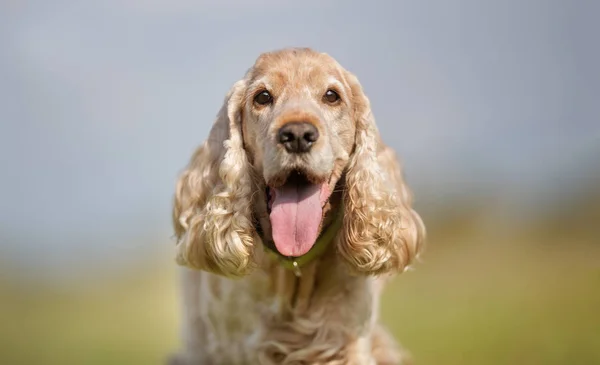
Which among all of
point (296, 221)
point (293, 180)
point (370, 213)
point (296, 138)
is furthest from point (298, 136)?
point (370, 213)

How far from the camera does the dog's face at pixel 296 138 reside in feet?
11.3

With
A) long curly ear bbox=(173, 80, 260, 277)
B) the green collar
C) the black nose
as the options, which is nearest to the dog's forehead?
long curly ear bbox=(173, 80, 260, 277)

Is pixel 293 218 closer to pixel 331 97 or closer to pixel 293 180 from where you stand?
pixel 293 180

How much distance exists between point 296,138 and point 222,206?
505mm

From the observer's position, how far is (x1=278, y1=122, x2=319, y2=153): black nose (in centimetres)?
341

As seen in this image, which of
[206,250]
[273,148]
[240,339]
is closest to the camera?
[273,148]

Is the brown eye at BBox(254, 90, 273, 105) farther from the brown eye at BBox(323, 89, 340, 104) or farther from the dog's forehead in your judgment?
the brown eye at BBox(323, 89, 340, 104)

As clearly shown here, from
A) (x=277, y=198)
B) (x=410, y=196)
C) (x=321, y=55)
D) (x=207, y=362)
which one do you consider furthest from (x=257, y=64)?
(x=207, y=362)

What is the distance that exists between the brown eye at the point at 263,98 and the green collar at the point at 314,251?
1.81 ft

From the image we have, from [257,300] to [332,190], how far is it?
595mm

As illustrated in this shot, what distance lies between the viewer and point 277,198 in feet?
11.8

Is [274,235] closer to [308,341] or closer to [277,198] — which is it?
[277,198]

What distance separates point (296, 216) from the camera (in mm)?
3547

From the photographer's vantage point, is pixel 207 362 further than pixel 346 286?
Yes
